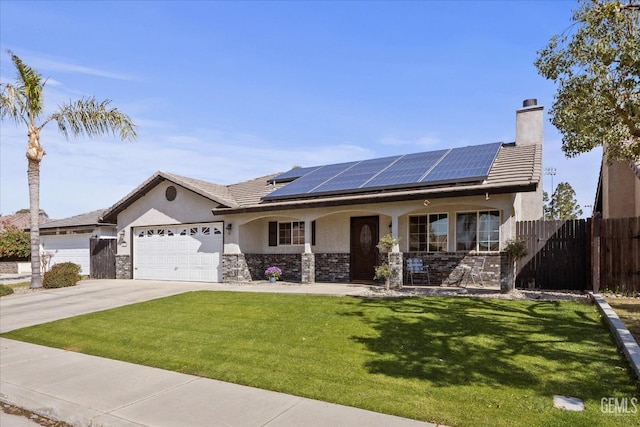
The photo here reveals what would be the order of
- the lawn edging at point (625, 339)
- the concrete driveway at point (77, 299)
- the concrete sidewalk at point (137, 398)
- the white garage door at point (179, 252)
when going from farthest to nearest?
1. the white garage door at point (179, 252)
2. the concrete driveway at point (77, 299)
3. the lawn edging at point (625, 339)
4. the concrete sidewalk at point (137, 398)

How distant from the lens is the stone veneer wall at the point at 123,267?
20016 mm

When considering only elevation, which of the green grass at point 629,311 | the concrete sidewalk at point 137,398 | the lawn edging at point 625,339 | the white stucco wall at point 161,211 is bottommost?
the concrete sidewalk at point 137,398

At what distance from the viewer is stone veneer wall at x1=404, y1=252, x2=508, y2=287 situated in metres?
13.4

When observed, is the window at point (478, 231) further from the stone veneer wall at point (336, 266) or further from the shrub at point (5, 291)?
the shrub at point (5, 291)

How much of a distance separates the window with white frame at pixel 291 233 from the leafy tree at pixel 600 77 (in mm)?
11144

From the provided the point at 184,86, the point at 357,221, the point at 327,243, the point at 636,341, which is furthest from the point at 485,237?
the point at 184,86

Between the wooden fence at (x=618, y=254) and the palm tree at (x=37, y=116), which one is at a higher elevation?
the palm tree at (x=37, y=116)

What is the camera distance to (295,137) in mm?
22750

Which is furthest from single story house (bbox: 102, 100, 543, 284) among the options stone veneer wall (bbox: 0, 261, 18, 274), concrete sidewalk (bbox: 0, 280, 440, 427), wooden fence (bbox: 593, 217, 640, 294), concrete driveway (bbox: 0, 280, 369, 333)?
stone veneer wall (bbox: 0, 261, 18, 274)

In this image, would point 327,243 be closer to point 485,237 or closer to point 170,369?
point 485,237

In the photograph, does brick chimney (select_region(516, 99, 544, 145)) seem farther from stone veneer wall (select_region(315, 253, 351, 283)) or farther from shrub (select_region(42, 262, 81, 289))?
shrub (select_region(42, 262, 81, 289))

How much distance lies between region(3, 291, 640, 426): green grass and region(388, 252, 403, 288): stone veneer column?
8.42 ft

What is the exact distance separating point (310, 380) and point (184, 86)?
1310 centimetres

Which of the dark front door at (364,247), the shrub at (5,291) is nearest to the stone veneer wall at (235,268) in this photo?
the dark front door at (364,247)
